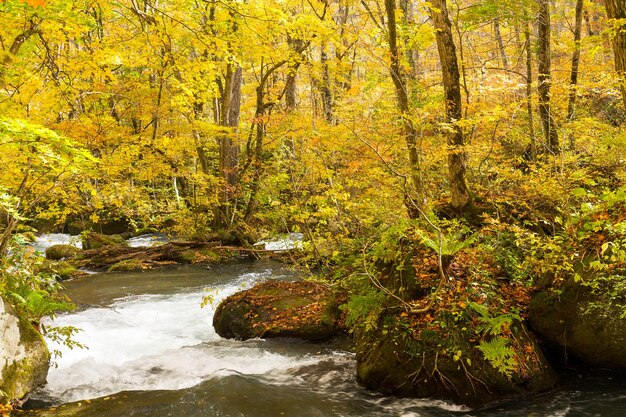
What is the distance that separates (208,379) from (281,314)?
7.49ft

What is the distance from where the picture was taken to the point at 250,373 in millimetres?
6465

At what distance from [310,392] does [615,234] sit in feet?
14.2

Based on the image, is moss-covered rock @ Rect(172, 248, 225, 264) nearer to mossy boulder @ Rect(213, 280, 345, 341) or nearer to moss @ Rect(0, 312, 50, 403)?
mossy boulder @ Rect(213, 280, 345, 341)

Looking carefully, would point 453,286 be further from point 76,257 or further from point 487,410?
point 76,257

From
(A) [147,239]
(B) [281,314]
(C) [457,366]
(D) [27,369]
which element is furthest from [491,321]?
(A) [147,239]

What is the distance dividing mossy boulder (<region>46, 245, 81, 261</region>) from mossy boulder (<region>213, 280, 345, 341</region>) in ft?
29.5

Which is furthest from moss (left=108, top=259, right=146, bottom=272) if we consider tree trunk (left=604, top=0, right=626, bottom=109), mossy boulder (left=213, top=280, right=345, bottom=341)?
tree trunk (left=604, top=0, right=626, bottom=109)

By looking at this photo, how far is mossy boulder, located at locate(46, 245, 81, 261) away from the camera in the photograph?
49.6ft

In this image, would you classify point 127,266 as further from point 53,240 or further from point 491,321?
point 491,321

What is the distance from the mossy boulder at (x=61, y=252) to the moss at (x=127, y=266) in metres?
2.21

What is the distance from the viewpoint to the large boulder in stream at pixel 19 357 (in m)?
5.25

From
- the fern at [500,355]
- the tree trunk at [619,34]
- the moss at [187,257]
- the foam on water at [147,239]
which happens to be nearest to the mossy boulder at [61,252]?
the foam on water at [147,239]

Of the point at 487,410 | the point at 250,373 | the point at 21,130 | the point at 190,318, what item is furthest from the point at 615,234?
the point at 190,318

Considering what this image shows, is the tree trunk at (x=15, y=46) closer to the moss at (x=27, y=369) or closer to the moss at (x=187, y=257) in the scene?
the moss at (x=27, y=369)
